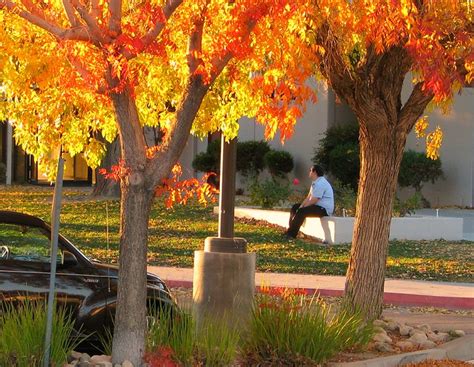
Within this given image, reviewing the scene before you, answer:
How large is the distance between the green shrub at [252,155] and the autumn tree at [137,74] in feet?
68.6

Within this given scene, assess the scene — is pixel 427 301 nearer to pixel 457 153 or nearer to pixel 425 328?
pixel 425 328

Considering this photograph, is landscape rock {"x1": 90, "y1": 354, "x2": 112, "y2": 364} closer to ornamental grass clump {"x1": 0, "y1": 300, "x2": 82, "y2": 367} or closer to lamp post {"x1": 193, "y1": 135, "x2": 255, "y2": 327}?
ornamental grass clump {"x1": 0, "y1": 300, "x2": 82, "y2": 367}

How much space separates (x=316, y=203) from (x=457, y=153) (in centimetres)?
1158

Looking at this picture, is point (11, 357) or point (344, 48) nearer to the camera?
point (11, 357)

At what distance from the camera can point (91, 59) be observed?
347 inches

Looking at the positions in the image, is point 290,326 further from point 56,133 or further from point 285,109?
point 56,133

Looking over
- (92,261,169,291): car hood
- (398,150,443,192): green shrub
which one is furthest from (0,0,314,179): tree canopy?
(398,150,443,192): green shrub

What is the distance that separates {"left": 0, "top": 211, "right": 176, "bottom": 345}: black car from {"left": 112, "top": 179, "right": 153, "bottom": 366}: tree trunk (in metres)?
0.97

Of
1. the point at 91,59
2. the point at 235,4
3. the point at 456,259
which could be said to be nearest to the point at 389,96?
the point at 235,4

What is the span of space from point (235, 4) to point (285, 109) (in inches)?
59.3

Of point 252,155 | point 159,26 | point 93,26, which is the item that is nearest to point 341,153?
point 252,155

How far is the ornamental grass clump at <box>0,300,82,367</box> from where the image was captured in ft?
25.0

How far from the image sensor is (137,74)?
9.05 m

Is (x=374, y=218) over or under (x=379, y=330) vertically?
over
